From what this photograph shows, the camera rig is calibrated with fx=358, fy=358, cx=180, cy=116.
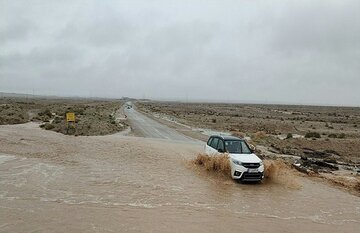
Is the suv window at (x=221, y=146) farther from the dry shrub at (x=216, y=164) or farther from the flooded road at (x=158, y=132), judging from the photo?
the flooded road at (x=158, y=132)

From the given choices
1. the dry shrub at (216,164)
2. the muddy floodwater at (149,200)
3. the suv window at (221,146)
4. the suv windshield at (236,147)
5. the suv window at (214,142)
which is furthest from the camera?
the suv window at (214,142)

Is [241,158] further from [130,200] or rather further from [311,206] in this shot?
[130,200]

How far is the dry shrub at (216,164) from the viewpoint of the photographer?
52.7ft

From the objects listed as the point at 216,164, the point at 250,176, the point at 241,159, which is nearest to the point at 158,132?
the point at 216,164

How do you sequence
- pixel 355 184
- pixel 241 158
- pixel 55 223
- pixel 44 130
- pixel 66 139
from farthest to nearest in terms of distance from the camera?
pixel 44 130 → pixel 66 139 → pixel 355 184 → pixel 241 158 → pixel 55 223

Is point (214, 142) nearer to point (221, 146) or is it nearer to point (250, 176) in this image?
point (221, 146)

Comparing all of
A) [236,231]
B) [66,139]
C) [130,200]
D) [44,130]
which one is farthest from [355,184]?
[44,130]

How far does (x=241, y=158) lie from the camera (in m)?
15.3

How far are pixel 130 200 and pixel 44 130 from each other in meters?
24.9

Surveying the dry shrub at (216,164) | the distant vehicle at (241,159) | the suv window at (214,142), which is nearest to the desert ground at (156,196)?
the dry shrub at (216,164)

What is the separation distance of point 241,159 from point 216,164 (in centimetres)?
200

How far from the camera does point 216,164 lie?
16.9 m

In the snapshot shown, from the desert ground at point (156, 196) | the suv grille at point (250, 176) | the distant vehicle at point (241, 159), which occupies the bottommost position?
the desert ground at point (156, 196)

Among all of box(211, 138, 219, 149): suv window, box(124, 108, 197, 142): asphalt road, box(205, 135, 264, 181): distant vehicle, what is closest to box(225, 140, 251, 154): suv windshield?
box(205, 135, 264, 181): distant vehicle
